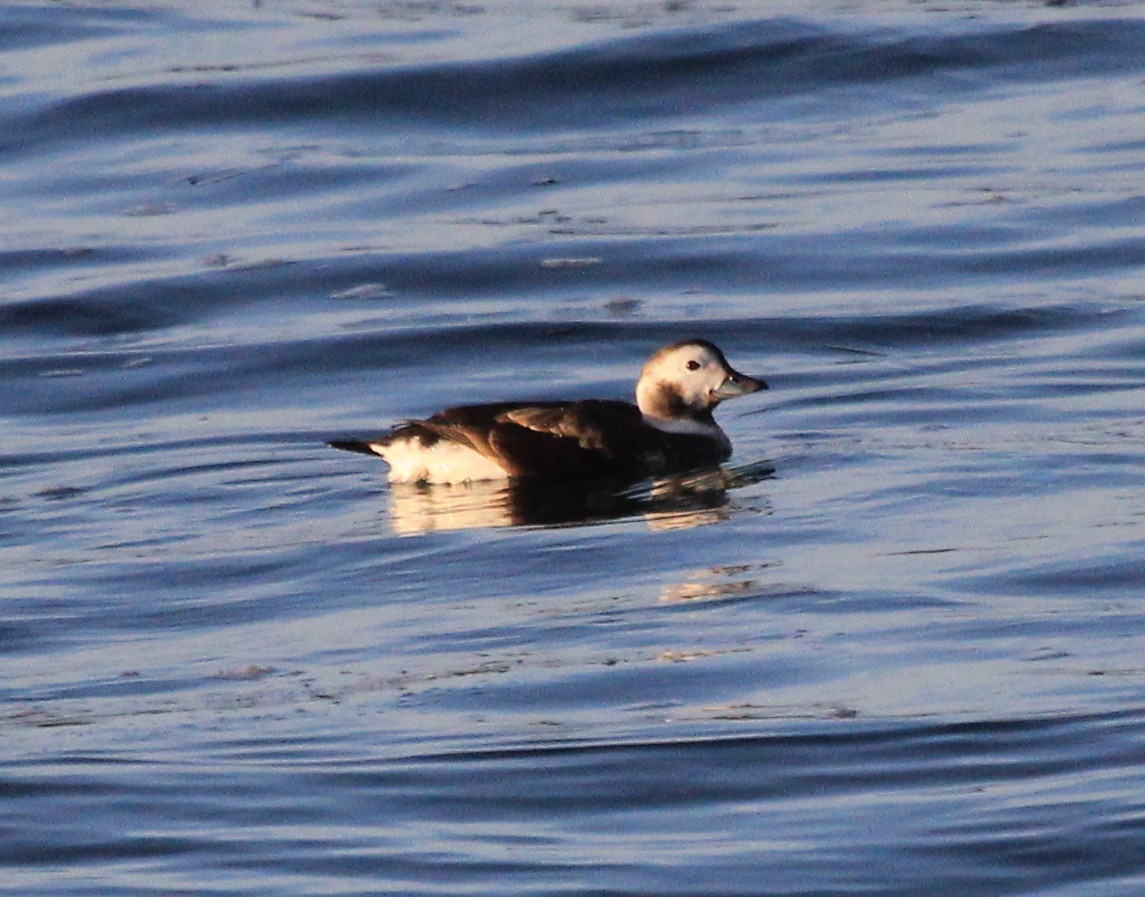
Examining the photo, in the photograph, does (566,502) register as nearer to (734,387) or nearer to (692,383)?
(692,383)

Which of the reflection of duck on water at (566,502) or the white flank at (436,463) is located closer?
the reflection of duck on water at (566,502)

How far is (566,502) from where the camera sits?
34.7ft

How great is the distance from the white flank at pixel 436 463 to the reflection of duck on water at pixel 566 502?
40 mm

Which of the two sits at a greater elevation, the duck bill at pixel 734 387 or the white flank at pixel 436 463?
the duck bill at pixel 734 387

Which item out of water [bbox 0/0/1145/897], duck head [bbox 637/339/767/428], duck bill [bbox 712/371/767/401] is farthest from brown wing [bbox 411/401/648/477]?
duck bill [bbox 712/371/767/401]

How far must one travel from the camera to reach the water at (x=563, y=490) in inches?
242

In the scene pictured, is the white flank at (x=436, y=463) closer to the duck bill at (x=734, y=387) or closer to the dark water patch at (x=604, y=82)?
the duck bill at (x=734, y=387)

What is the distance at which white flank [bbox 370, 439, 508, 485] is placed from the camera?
35.2ft

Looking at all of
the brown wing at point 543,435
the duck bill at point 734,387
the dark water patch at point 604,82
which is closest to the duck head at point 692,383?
the duck bill at point 734,387

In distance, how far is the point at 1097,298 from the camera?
14555 millimetres

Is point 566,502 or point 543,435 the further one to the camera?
point 543,435

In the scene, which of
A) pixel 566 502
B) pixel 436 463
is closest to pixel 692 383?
pixel 566 502

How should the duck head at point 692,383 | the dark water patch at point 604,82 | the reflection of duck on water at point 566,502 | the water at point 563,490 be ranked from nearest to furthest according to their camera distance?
1. the water at point 563,490
2. the reflection of duck on water at point 566,502
3. the duck head at point 692,383
4. the dark water patch at point 604,82

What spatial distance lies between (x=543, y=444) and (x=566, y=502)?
0.35 m
